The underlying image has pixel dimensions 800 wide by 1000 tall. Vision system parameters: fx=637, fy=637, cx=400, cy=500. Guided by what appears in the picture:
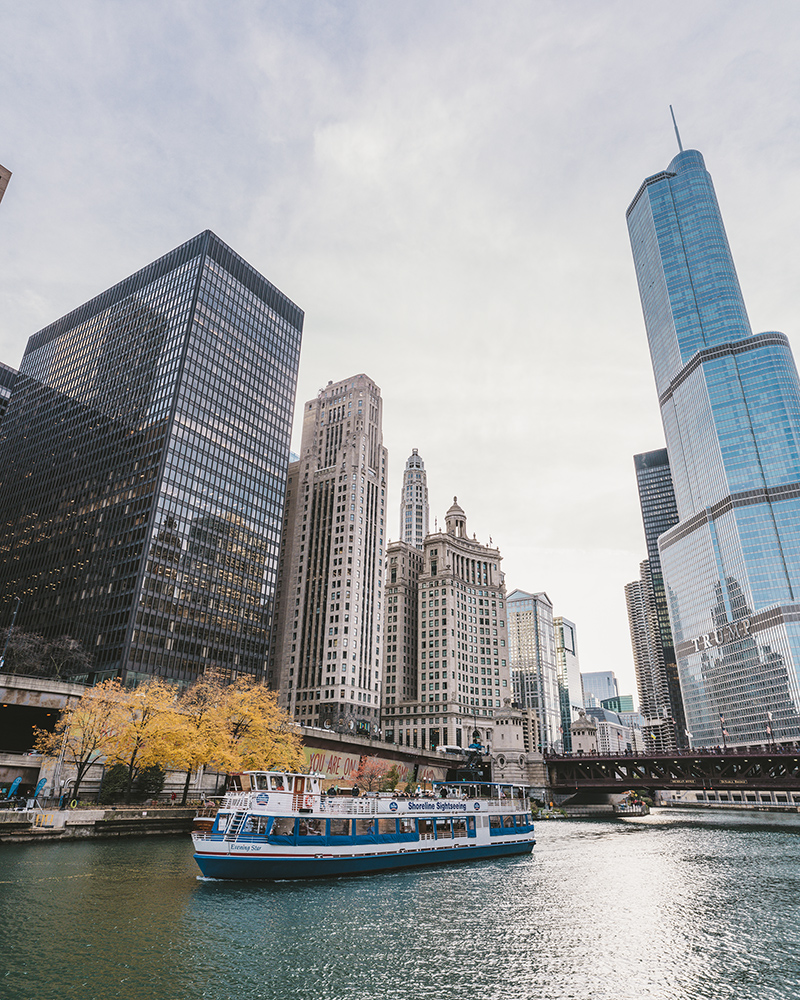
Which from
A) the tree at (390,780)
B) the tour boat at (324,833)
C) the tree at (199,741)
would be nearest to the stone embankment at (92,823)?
the tour boat at (324,833)

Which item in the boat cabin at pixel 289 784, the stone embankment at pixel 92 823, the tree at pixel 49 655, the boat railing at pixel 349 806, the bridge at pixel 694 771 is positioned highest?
the tree at pixel 49 655

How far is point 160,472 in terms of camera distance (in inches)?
5502

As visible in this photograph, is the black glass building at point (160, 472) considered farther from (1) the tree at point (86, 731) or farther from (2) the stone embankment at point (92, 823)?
(2) the stone embankment at point (92, 823)

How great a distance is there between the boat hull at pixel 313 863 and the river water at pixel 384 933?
3.11 feet

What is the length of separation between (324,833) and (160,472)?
352 feet

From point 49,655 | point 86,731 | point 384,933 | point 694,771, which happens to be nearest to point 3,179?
point 86,731

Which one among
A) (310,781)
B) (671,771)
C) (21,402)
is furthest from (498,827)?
(21,402)

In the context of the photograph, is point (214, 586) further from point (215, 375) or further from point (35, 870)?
point (35, 870)

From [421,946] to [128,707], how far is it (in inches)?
1925

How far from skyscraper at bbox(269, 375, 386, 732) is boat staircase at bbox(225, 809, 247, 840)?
394 feet

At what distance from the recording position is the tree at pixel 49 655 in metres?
120

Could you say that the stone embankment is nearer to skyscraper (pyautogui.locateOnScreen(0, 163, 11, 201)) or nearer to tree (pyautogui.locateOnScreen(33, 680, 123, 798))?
tree (pyautogui.locateOnScreen(33, 680, 123, 798))

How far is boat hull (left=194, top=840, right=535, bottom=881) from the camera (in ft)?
137

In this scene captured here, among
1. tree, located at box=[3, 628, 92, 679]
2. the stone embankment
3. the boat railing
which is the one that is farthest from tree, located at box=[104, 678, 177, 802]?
tree, located at box=[3, 628, 92, 679]
